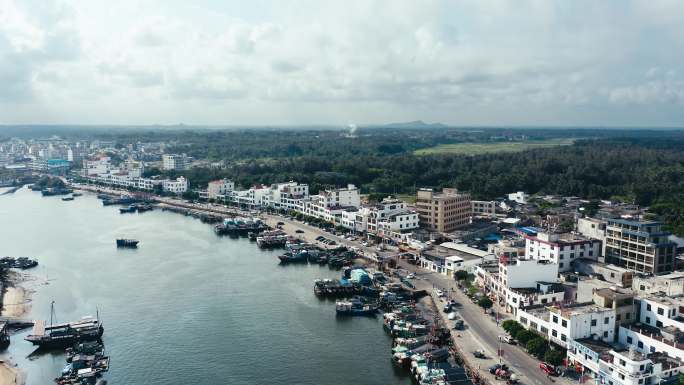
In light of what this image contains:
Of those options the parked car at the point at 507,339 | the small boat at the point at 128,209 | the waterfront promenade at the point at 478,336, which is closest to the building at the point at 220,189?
the small boat at the point at 128,209

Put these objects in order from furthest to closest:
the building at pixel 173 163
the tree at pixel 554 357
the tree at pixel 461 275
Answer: the building at pixel 173 163 < the tree at pixel 461 275 < the tree at pixel 554 357

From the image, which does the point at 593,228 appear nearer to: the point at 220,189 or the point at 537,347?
the point at 537,347

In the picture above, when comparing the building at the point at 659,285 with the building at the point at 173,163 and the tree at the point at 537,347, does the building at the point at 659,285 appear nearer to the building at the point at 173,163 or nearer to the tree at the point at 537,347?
the tree at the point at 537,347

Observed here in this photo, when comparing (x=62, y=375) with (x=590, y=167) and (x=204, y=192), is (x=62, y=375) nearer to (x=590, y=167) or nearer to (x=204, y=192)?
(x=204, y=192)

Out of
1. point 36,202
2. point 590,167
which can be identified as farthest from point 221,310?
point 590,167

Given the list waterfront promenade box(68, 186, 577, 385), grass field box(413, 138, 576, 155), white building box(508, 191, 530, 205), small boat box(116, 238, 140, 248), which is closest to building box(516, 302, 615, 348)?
waterfront promenade box(68, 186, 577, 385)

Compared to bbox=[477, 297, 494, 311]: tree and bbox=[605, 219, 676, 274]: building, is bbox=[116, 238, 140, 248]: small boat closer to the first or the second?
bbox=[477, 297, 494, 311]: tree
